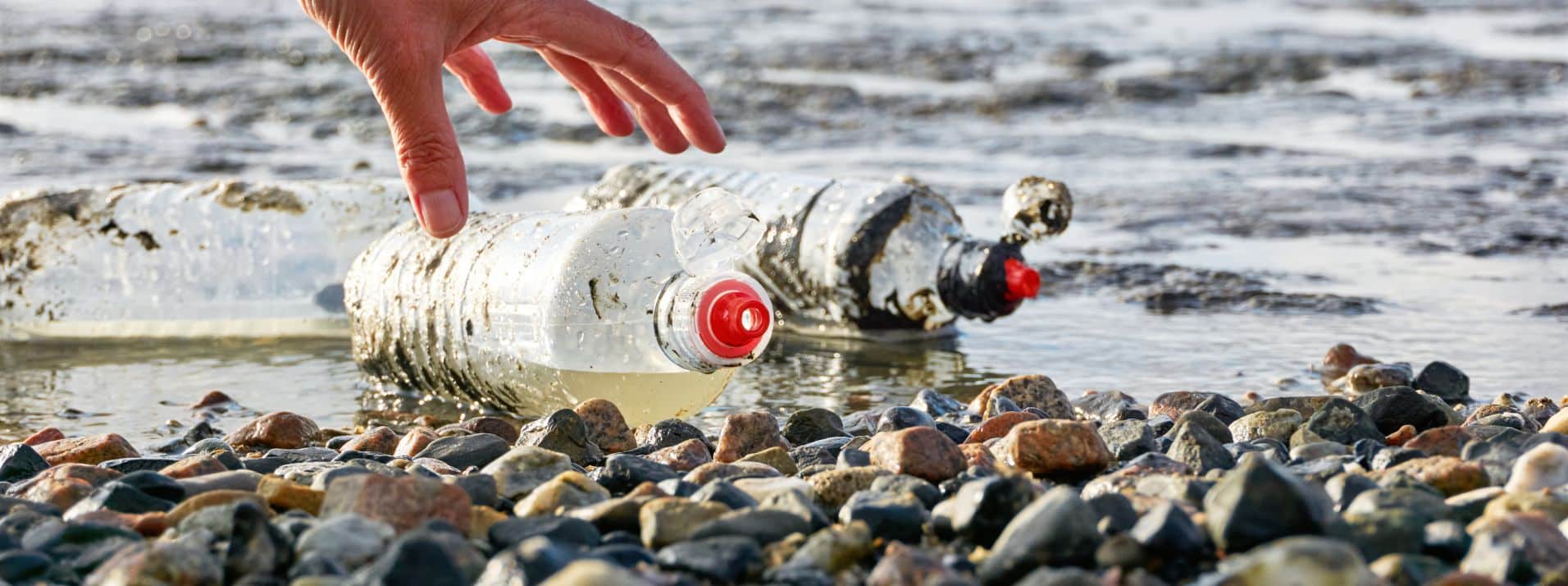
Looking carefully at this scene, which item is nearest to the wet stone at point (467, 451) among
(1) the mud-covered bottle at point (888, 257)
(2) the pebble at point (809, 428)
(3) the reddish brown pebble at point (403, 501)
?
(2) the pebble at point (809, 428)

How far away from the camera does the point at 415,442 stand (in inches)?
114

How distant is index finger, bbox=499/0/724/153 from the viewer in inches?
123

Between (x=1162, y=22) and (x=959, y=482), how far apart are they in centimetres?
1316

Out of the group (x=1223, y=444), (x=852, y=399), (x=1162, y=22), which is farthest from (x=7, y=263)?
(x=1162, y=22)

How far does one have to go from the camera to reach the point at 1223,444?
2.70 meters

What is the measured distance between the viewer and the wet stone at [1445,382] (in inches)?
137

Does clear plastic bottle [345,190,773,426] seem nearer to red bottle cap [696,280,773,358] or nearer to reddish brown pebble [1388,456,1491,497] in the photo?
red bottle cap [696,280,773,358]

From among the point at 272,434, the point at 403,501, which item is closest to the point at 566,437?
the point at 272,434

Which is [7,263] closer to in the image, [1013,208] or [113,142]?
[1013,208]

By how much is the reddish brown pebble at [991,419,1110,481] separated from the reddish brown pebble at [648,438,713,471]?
21.1 inches

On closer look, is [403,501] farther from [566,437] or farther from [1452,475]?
[1452,475]

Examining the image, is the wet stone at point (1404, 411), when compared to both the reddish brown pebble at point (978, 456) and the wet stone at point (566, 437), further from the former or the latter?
the wet stone at point (566, 437)

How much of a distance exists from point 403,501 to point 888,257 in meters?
2.29

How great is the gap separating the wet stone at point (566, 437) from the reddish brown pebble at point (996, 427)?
63 cm
